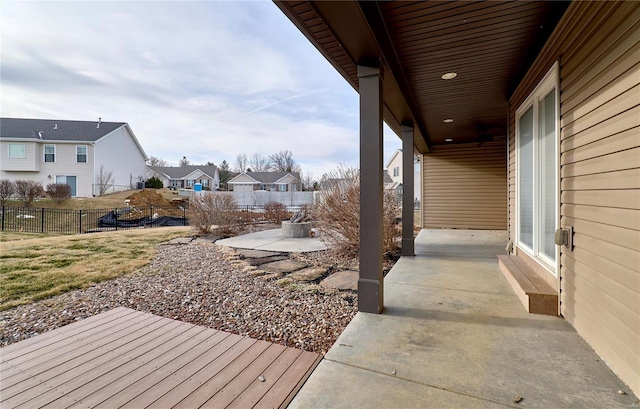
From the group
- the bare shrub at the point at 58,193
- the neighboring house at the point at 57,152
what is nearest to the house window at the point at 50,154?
the neighboring house at the point at 57,152

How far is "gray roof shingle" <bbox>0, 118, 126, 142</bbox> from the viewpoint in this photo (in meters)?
17.7

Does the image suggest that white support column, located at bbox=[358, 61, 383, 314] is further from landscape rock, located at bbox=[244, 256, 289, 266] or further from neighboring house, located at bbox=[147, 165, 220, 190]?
neighboring house, located at bbox=[147, 165, 220, 190]

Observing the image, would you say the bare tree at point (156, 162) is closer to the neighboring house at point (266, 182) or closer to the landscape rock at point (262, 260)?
the neighboring house at point (266, 182)

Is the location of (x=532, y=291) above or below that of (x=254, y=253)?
above

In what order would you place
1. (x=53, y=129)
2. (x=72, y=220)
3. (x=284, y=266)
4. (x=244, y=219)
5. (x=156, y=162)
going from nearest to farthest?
(x=284, y=266), (x=244, y=219), (x=72, y=220), (x=53, y=129), (x=156, y=162)

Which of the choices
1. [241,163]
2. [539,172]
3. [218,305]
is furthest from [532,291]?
[241,163]

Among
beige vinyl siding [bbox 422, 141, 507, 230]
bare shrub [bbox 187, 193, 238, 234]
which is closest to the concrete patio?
beige vinyl siding [bbox 422, 141, 507, 230]

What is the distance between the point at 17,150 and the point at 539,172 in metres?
25.4

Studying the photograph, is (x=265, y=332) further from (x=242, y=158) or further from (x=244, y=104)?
(x=242, y=158)

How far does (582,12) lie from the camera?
2.13m

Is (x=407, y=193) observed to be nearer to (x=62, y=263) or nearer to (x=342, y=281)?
(x=342, y=281)

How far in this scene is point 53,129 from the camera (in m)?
18.5

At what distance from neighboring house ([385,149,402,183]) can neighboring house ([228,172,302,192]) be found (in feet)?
42.0

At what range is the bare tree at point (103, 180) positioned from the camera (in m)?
18.5
